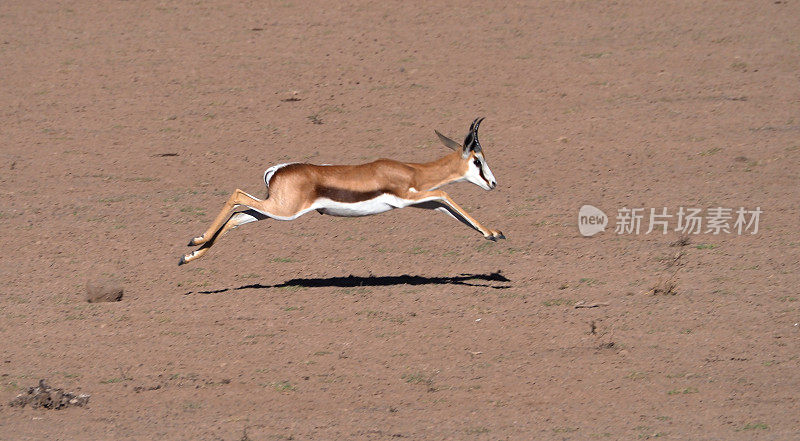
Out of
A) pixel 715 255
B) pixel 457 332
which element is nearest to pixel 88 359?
pixel 457 332

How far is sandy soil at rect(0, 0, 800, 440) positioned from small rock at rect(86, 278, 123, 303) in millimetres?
137

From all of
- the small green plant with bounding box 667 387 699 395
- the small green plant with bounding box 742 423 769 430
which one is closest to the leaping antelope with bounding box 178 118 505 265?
the small green plant with bounding box 667 387 699 395

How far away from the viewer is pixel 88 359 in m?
11.3

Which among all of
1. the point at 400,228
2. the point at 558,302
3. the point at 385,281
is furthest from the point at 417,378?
the point at 400,228

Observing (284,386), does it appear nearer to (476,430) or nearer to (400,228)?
(476,430)

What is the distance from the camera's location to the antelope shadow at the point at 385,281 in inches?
525

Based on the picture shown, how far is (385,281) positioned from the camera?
13.5 metres

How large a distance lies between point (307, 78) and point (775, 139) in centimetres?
805

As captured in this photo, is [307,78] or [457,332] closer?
[457,332]

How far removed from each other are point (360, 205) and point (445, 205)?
88 centimetres

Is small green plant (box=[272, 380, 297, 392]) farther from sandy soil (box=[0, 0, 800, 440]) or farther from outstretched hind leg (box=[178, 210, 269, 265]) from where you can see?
outstretched hind leg (box=[178, 210, 269, 265])

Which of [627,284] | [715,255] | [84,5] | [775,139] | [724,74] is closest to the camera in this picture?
[627,284]

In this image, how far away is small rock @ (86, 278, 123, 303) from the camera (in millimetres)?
12867

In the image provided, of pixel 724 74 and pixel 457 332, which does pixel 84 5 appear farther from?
pixel 457 332
